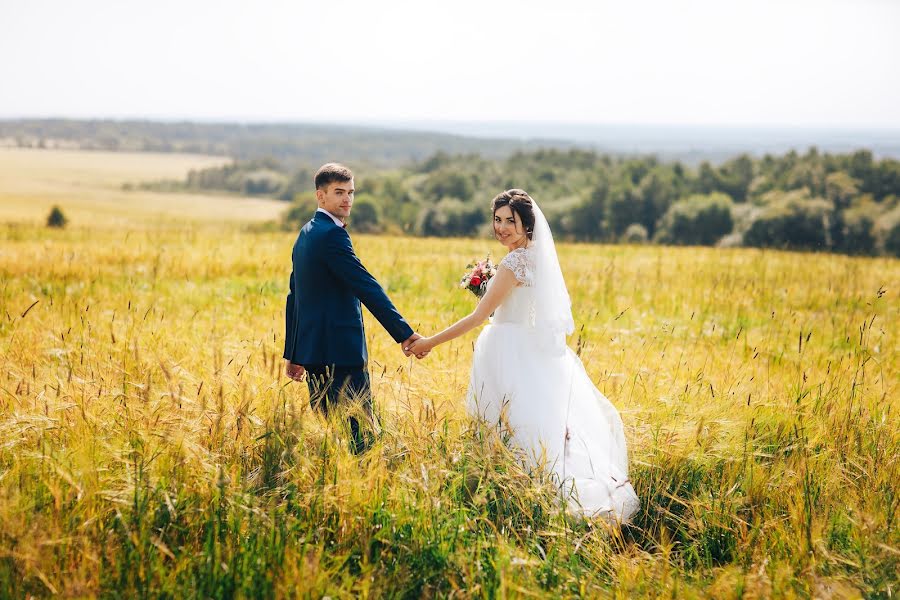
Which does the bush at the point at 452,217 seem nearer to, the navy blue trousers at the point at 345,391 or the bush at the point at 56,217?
the bush at the point at 56,217

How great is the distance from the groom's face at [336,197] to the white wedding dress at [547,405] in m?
1.22

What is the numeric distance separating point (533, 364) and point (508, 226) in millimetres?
1030

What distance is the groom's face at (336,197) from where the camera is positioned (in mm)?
4758

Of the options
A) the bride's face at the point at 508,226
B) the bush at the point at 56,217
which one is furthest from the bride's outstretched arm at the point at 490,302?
the bush at the point at 56,217

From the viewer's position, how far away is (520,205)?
504 centimetres

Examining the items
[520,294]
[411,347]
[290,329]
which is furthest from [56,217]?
[520,294]

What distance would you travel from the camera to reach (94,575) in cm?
319

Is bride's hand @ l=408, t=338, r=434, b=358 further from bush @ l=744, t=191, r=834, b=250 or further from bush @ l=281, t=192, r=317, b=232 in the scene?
bush @ l=281, t=192, r=317, b=232

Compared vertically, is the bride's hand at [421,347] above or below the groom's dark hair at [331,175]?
below

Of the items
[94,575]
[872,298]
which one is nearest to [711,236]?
[872,298]

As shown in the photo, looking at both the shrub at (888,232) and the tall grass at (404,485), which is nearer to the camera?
the tall grass at (404,485)

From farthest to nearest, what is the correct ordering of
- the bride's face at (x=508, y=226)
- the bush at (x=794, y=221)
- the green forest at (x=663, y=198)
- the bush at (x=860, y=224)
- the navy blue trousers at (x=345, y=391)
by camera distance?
the green forest at (x=663, y=198)
the bush at (x=794, y=221)
the bush at (x=860, y=224)
the bride's face at (x=508, y=226)
the navy blue trousers at (x=345, y=391)

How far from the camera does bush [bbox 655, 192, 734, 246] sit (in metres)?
62.0

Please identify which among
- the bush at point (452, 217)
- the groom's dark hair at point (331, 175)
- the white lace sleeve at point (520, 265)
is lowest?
the bush at point (452, 217)
